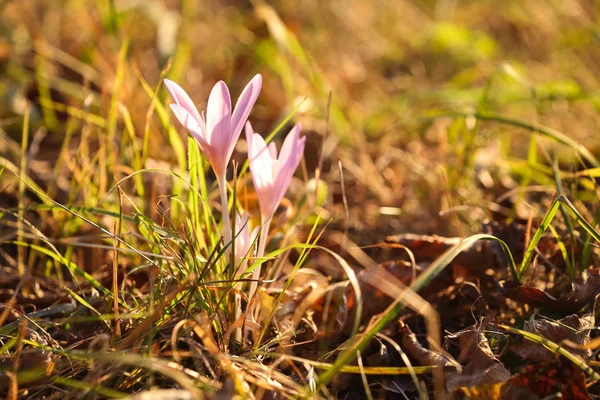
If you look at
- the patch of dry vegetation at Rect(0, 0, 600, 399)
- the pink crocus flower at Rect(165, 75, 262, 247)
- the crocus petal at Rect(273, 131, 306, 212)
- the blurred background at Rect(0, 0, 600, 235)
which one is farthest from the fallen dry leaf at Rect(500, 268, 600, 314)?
the pink crocus flower at Rect(165, 75, 262, 247)

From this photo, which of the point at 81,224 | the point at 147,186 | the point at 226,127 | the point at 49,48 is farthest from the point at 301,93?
the point at 226,127

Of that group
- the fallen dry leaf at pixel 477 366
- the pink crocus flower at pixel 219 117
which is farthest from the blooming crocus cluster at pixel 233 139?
the fallen dry leaf at pixel 477 366

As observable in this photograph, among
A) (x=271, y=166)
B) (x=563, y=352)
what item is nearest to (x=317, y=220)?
(x=271, y=166)

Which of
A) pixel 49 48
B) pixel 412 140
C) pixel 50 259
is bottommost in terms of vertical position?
pixel 412 140

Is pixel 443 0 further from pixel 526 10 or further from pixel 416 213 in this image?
pixel 416 213

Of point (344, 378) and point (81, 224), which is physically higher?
point (81, 224)

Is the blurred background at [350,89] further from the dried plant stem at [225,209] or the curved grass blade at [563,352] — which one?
the curved grass blade at [563,352]
